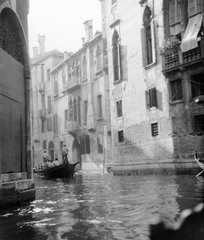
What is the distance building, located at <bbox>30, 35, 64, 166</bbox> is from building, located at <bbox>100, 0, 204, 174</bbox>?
1430 centimetres

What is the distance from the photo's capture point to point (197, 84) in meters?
15.0

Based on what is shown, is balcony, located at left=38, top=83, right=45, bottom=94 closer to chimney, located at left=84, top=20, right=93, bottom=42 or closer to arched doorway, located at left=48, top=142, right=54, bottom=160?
arched doorway, located at left=48, top=142, right=54, bottom=160

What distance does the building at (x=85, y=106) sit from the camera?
2375cm

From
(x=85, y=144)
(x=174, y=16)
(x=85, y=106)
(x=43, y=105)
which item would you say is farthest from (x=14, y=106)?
(x=43, y=105)

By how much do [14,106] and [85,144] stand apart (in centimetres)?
1951

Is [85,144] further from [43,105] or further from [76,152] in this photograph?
[43,105]

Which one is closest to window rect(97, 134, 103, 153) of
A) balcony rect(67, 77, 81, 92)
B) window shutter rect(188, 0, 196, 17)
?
balcony rect(67, 77, 81, 92)

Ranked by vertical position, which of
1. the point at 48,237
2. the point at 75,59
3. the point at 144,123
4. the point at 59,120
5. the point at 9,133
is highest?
the point at 75,59

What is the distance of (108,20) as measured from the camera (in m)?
20.7

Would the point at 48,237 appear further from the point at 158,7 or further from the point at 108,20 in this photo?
the point at 108,20

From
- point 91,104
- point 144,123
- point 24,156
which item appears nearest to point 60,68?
point 91,104

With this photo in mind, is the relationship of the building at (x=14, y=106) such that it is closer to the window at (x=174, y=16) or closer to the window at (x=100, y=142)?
the window at (x=174, y=16)

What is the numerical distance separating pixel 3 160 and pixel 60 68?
25729 millimetres

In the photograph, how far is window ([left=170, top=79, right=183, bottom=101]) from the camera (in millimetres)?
15570
